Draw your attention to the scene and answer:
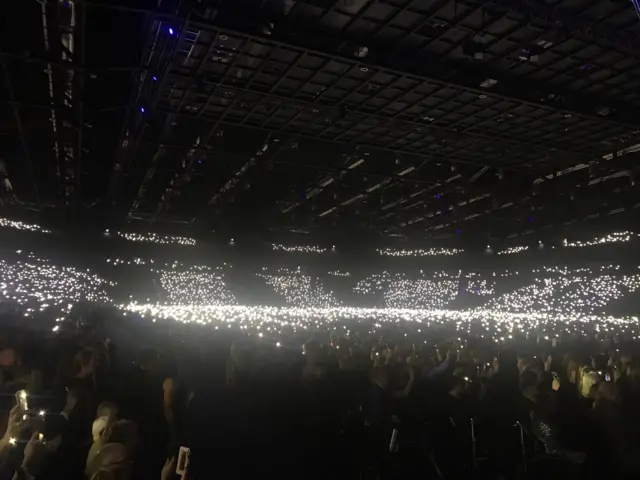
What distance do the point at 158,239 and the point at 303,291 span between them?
681 cm

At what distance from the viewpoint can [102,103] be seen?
6734 millimetres

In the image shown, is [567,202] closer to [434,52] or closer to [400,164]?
[400,164]

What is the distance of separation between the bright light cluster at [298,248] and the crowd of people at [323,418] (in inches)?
396

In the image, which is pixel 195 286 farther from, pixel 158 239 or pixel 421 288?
pixel 421 288

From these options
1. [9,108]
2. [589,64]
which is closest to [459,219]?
[589,64]

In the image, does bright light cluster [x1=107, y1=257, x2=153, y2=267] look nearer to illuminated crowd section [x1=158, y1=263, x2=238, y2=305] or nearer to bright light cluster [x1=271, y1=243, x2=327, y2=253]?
illuminated crowd section [x1=158, y1=263, x2=238, y2=305]

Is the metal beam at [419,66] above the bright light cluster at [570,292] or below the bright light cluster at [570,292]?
above

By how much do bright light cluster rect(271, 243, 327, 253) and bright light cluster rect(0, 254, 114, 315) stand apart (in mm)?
6818

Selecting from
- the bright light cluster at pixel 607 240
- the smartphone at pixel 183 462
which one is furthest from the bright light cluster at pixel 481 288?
the smartphone at pixel 183 462

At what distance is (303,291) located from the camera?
2184cm

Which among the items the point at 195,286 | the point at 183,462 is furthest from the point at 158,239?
the point at 183,462

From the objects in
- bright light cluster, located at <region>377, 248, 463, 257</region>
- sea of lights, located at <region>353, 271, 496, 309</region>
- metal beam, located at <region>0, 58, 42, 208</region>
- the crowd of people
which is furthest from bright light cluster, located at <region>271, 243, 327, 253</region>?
the crowd of people

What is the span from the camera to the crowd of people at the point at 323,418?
4422 millimetres

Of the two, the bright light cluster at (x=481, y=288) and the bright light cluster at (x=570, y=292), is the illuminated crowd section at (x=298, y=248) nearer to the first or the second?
the bright light cluster at (x=481, y=288)
